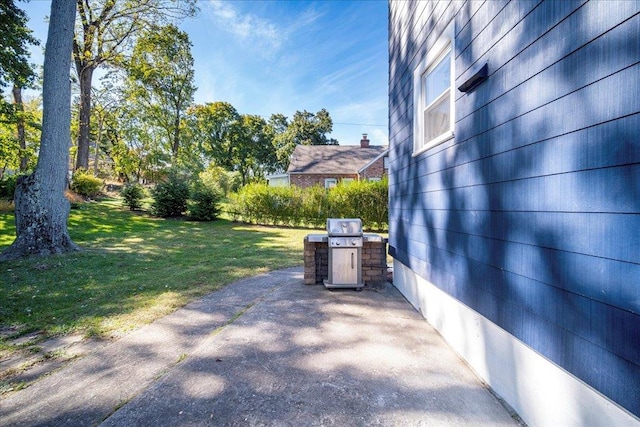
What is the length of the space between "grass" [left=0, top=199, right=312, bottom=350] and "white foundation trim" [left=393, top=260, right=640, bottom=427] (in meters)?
3.11

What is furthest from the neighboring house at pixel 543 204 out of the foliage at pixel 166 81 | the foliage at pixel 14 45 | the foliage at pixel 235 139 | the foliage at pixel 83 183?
the foliage at pixel 235 139

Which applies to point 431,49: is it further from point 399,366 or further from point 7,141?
point 7,141

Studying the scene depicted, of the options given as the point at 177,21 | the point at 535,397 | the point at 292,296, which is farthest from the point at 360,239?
the point at 177,21

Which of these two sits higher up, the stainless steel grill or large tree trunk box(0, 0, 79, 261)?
large tree trunk box(0, 0, 79, 261)

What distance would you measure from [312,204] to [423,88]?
960 cm

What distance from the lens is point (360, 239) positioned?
166 inches

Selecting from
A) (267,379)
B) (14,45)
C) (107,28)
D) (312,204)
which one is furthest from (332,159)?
(267,379)

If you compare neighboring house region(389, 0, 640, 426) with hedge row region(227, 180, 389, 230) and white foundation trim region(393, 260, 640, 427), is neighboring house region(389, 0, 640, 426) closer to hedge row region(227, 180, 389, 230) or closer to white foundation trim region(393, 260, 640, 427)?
white foundation trim region(393, 260, 640, 427)

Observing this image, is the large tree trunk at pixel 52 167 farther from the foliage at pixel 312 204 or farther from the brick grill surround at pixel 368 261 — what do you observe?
the foliage at pixel 312 204

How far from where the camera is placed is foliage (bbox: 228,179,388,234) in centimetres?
1202

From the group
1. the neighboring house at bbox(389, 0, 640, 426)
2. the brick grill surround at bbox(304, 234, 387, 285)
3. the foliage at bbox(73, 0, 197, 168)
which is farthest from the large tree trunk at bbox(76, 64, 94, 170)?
the neighboring house at bbox(389, 0, 640, 426)

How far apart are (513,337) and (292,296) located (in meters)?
2.68

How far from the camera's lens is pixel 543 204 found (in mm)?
1604

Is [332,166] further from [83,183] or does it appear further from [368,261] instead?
[368,261]
